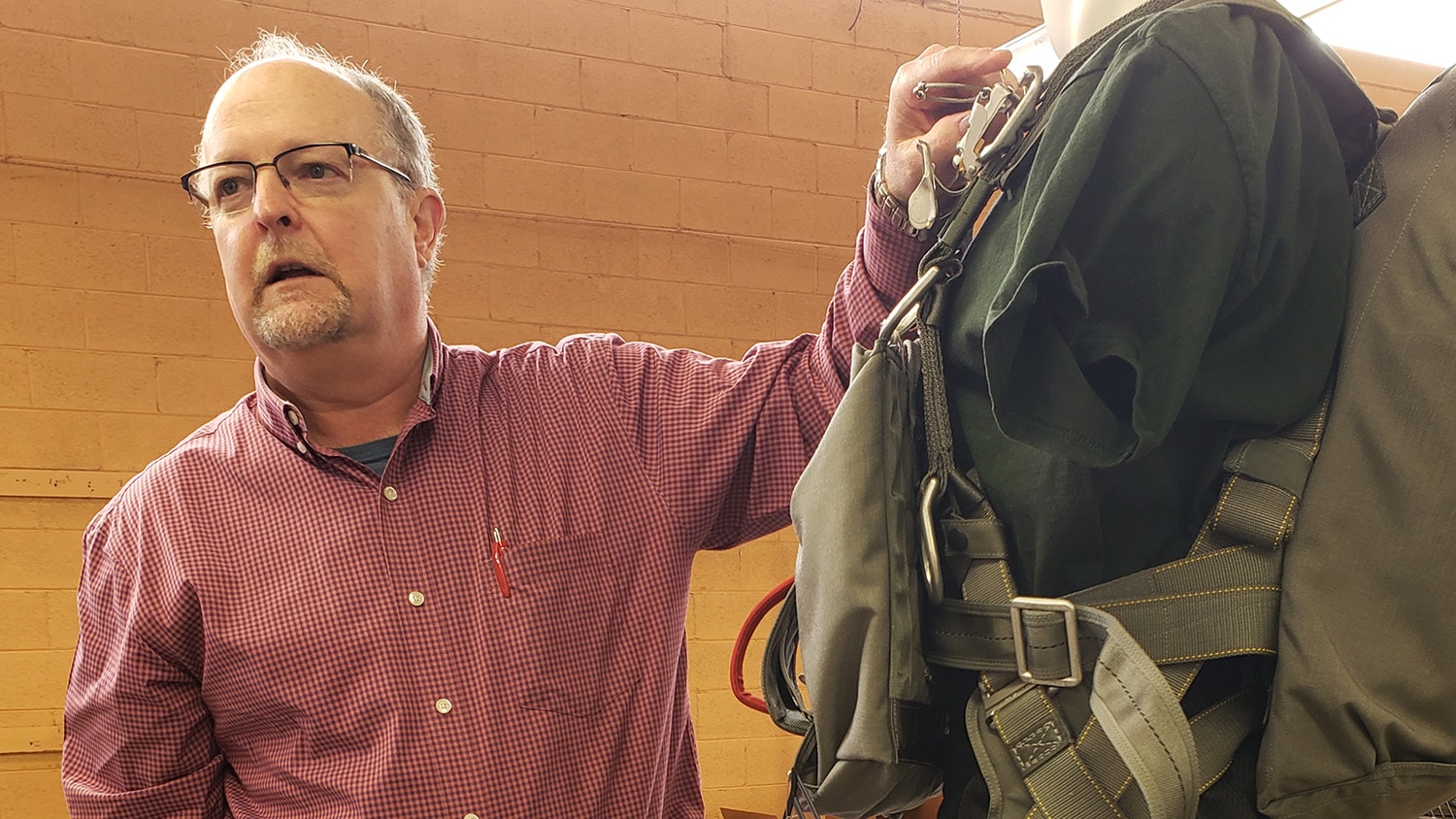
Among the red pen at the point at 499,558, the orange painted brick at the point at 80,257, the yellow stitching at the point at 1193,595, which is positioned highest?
the yellow stitching at the point at 1193,595

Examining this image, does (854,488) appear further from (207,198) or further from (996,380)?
(207,198)

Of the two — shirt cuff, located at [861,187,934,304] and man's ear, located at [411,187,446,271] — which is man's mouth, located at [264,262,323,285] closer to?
man's ear, located at [411,187,446,271]

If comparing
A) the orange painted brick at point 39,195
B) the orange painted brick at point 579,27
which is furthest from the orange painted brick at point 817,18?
the orange painted brick at point 39,195

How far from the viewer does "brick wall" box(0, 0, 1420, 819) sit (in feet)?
10.5

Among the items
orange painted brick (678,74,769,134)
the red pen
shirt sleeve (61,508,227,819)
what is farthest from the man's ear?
orange painted brick (678,74,769,134)

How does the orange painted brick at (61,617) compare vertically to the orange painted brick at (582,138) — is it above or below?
below

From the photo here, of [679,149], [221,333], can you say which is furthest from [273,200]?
[679,149]

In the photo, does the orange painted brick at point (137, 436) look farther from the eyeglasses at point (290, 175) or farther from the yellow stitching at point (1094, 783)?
the yellow stitching at point (1094, 783)

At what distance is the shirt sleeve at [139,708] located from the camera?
4.86 ft

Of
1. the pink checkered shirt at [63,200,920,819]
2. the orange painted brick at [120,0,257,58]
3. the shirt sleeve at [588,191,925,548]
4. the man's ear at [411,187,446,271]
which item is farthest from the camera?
the orange painted brick at [120,0,257,58]

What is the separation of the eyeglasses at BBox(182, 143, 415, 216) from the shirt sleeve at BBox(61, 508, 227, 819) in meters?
0.47

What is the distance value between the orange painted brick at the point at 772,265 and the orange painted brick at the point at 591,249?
0.37 meters

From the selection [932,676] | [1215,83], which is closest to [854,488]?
[932,676]

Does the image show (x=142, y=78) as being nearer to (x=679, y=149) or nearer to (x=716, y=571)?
(x=679, y=149)
